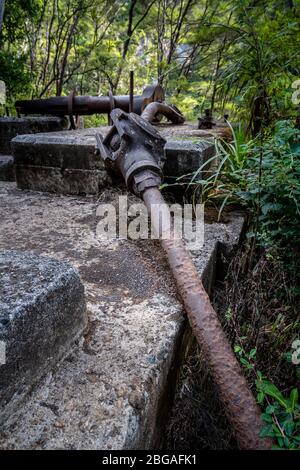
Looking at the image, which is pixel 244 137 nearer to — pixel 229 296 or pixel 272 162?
pixel 272 162

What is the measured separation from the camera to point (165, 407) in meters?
1.08

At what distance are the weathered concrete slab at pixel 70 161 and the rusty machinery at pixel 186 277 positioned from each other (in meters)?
0.36

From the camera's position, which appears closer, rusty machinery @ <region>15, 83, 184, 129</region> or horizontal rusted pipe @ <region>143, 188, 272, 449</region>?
horizontal rusted pipe @ <region>143, 188, 272, 449</region>

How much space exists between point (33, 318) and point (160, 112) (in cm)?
290

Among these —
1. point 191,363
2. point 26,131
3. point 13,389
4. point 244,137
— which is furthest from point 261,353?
point 26,131

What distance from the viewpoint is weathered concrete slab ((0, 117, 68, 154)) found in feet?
12.4

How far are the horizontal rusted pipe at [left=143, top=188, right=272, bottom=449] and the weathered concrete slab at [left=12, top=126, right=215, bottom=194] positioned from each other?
0.93m

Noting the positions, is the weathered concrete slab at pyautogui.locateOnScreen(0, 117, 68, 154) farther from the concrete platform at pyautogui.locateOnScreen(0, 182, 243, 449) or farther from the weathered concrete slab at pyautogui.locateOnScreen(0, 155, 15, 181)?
the concrete platform at pyautogui.locateOnScreen(0, 182, 243, 449)

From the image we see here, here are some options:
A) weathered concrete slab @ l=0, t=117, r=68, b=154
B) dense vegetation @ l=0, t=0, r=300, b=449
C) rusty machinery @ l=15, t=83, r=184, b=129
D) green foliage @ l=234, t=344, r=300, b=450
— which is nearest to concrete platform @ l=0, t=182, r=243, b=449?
dense vegetation @ l=0, t=0, r=300, b=449

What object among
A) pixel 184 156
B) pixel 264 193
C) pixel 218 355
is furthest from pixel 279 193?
pixel 218 355

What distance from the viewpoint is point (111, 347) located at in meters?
1.03

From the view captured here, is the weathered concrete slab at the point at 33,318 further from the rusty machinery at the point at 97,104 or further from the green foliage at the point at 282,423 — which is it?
the rusty machinery at the point at 97,104

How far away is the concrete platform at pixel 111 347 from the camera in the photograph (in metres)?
0.78

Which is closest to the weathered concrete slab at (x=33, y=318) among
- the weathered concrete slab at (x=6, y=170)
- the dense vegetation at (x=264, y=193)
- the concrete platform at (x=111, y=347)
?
the concrete platform at (x=111, y=347)
